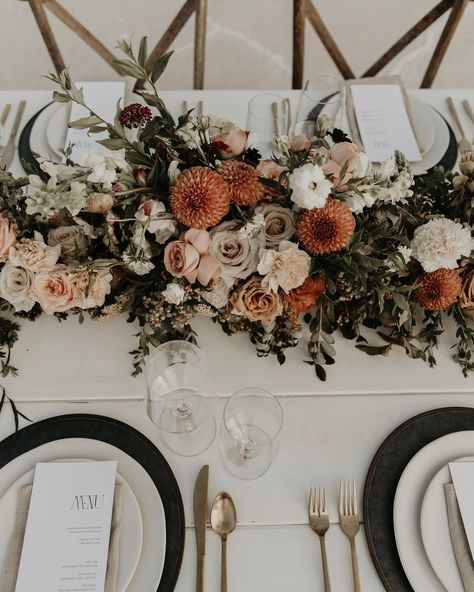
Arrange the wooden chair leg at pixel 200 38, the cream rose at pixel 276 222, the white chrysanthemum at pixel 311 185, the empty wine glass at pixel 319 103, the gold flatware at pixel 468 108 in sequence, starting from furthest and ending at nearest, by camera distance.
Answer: the wooden chair leg at pixel 200 38 → the gold flatware at pixel 468 108 → the empty wine glass at pixel 319 103 → the cream rose at pixel 276 222 → the white chrysanthemum at pixel 311 185

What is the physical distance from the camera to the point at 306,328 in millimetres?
1007

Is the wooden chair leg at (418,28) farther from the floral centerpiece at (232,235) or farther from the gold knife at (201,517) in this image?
→ the gold knife at (201,517)

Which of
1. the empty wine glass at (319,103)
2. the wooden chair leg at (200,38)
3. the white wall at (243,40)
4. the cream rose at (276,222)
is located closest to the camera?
the cream rose at (276,222)

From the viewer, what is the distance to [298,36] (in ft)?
5.12

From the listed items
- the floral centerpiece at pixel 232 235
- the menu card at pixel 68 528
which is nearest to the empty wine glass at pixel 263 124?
the floral centerpiece at pixel 232 235

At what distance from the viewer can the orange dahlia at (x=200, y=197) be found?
2.38 ft

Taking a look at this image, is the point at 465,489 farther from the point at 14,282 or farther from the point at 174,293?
the point at 14,282

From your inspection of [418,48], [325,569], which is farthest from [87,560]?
[418,48]

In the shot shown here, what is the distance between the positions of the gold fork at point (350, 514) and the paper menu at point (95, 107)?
899mm

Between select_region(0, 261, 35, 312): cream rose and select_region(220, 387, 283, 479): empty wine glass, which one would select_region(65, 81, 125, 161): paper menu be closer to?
select_region(0, 261, 35, 312): cream rose

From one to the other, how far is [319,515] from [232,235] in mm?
452

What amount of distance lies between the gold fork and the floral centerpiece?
0.74 feet

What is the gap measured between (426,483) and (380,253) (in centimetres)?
37

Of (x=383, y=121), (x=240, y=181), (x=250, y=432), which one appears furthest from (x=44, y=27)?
(x=250, y=432)
